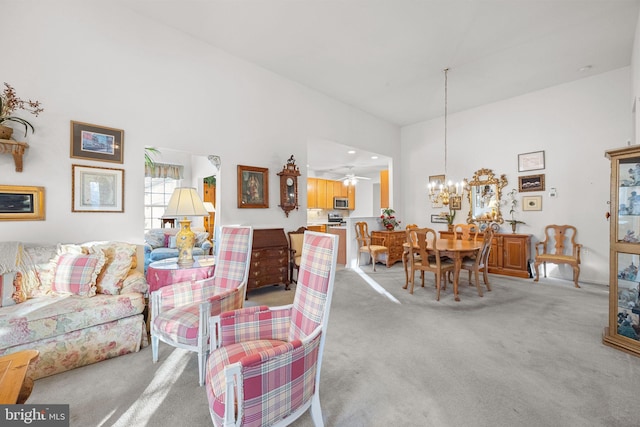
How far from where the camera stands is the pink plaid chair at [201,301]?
1869 mm

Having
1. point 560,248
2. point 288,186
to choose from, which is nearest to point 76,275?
point 288,186

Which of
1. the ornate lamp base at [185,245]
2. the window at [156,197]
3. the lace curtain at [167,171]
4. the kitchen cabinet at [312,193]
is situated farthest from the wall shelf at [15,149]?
the kitchen cabinet at [312,193]

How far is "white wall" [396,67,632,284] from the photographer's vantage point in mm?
4301

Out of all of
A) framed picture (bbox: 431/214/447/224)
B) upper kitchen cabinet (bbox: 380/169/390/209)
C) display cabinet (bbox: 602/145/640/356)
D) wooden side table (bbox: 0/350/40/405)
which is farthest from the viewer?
upper kitchen cabinet (bbox: 380/169/390/209)

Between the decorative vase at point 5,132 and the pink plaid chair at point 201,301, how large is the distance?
1.83m

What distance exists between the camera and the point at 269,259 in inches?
159

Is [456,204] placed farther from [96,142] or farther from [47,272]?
[47,272]

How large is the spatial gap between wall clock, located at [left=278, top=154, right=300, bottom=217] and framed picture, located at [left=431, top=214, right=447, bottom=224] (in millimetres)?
3533

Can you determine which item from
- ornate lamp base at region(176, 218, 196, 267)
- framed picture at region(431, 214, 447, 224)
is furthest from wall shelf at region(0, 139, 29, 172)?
framed picture at region(431, 214, 447, 224)

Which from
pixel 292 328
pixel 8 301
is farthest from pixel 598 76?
pixel 8 301

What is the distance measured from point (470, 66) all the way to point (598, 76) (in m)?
→ 2.21

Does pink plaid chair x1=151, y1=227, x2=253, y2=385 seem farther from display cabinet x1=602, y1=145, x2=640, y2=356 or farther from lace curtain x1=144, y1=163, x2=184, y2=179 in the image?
lace curtain x1=144, y1=163, x2=184, y2=179

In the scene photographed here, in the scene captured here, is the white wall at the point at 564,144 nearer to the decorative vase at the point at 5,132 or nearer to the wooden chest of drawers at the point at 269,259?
the wooden chest of drawers at the point at 269,259

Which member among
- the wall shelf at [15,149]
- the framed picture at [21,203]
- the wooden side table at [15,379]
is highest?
the wall shelf at [15,149]
